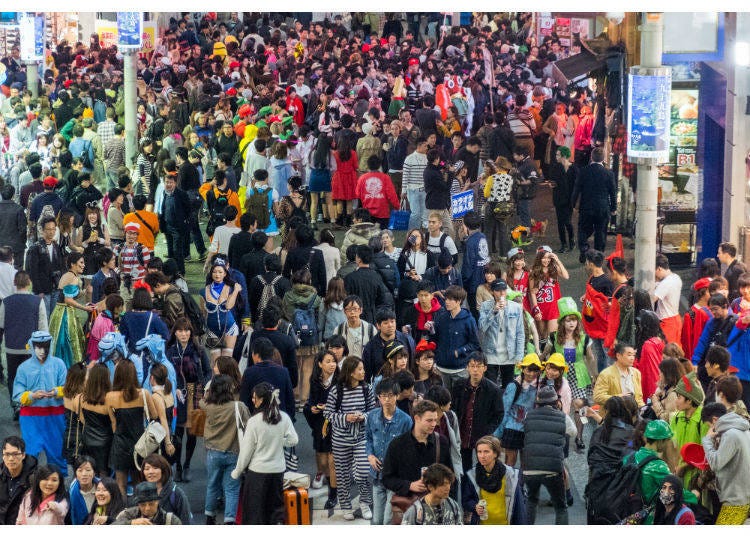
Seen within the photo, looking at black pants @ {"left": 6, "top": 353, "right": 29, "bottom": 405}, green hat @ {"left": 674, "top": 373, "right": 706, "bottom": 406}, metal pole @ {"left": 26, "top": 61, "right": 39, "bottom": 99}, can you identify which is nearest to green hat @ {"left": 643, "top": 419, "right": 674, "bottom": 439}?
green hat @ {"left": 674, "top": 373, "right": 706, "bottom": 406}

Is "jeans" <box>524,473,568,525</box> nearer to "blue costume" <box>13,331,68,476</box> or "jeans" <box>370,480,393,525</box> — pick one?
"jeans" <box>370,480,393,525</box>

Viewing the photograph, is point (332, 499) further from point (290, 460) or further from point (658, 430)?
point (658, 430)

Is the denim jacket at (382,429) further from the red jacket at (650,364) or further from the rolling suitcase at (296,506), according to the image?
the red jacket at (650,364)

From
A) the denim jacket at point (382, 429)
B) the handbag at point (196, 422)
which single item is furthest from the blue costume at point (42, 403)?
the denim jacket at point (382, 429)

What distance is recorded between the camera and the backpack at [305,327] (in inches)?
567

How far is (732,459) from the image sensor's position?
11.0 meters

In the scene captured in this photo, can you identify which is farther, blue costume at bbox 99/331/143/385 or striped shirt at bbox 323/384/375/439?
blue costume at bbox 99/331/143/385

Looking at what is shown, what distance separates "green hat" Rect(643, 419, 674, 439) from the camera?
1112 cm

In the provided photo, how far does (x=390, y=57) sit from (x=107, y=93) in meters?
7.33

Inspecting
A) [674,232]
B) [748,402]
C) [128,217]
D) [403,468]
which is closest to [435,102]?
[674,232]

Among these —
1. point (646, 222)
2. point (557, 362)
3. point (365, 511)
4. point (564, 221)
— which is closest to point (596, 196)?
point (564, 221)

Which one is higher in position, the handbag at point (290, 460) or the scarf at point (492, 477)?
the scarf at point (492, 477)

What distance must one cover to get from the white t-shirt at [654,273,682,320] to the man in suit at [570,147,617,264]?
4378 mm

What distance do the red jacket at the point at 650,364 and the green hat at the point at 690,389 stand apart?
148cm
